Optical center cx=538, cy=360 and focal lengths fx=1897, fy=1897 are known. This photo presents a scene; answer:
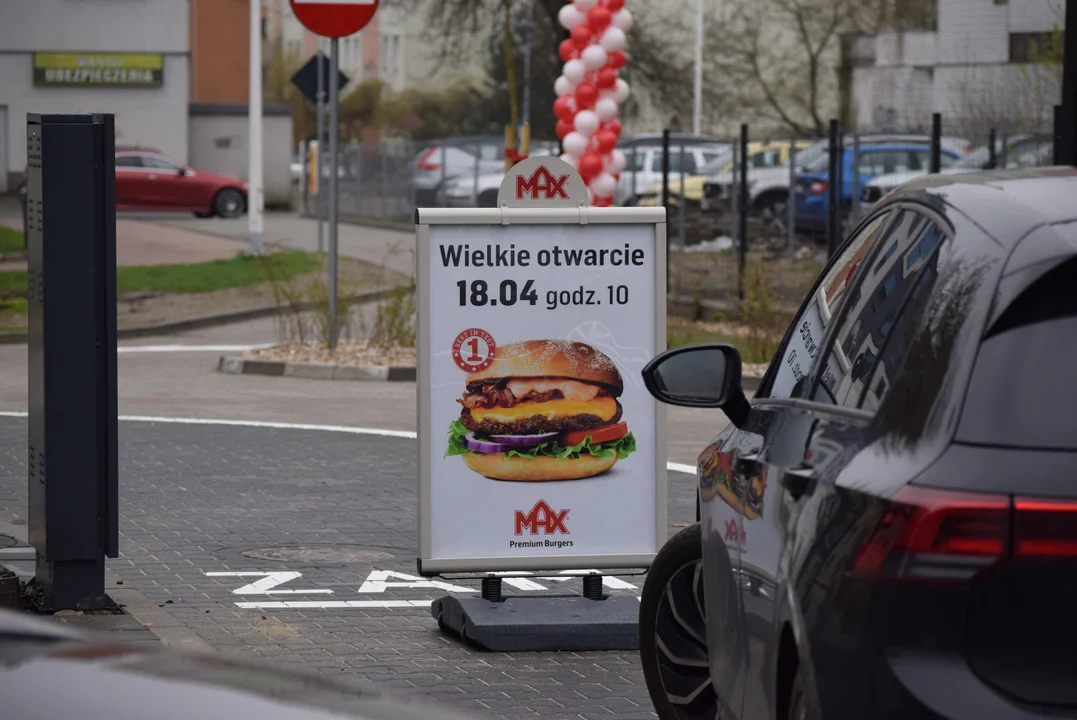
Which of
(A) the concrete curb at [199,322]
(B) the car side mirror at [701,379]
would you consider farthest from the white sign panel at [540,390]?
(A) the concrete curb at [199,322]

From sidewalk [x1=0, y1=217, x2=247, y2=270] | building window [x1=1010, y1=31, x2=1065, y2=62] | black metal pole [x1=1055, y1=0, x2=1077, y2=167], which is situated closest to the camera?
black metal pole [x1=1055, y1=0, x2=1077, y2=167]

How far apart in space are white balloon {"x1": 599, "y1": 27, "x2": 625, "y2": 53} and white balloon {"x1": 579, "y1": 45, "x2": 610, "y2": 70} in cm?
7

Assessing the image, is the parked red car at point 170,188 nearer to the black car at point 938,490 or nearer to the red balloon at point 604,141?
the red balloon at point 604,141

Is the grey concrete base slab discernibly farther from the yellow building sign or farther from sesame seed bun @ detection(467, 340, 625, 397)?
the yellow building sign

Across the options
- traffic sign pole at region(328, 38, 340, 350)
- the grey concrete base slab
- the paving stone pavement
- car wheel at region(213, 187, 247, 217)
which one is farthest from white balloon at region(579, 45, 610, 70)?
car wheel at region(213, 187, 247, 217)

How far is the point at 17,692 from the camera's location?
2.83 metres

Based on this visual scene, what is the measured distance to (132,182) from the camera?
42.1 metres

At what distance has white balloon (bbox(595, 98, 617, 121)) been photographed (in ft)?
75.1

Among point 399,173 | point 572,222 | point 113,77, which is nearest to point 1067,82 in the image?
point 572,222

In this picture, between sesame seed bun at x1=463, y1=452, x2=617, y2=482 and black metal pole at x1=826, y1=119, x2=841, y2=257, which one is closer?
sesame seed bun at x1=463, y1=452, x2=617, y2=482

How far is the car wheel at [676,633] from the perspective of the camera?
563 cm

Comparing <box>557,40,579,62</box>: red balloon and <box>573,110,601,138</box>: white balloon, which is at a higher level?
<box>557,40,579,62</box>: red balloon

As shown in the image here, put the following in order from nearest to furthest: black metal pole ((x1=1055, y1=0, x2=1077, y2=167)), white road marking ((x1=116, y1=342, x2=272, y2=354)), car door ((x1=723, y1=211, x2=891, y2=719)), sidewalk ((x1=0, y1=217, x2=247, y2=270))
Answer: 1. car door ((x1=723, y1=211, x2=891, y2=719))
2. black metal pole ((x1=1055, y1=0, x2=1077, y2=167))
3. white road marking ((x1=116, y1=342, x2=272, y2=354))
4. sidewalk ((x1=0, y1=217, x2=247, y2=270))

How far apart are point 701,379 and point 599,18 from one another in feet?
59.9
